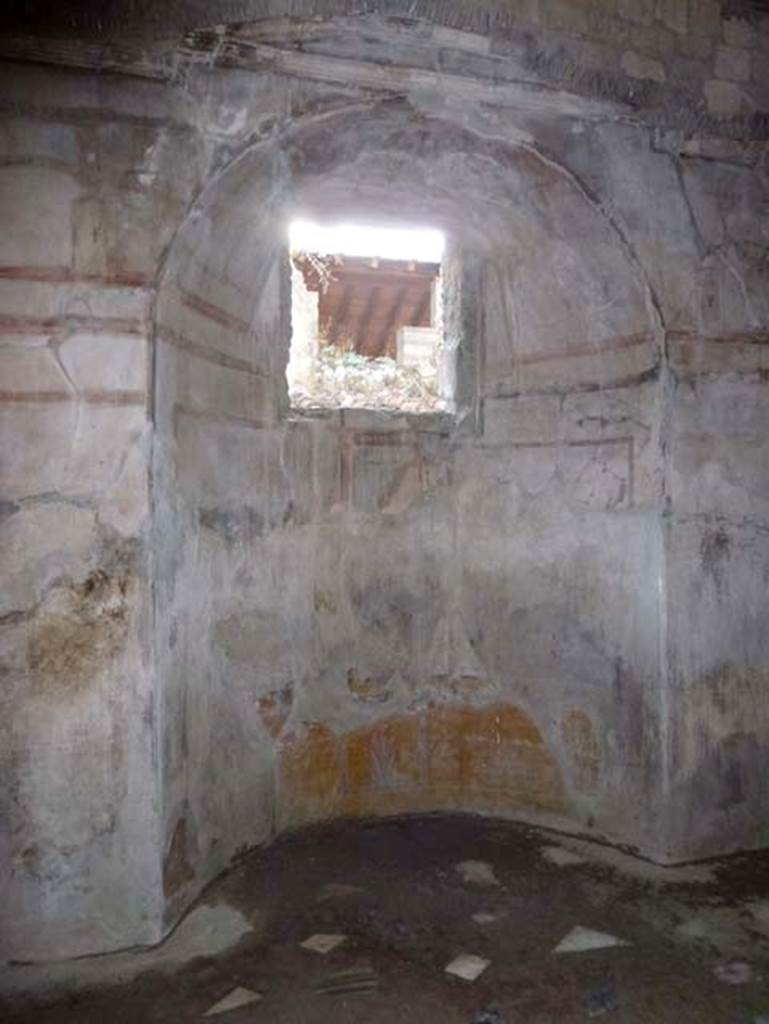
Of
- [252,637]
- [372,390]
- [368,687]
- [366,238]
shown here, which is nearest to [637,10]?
[366,238]

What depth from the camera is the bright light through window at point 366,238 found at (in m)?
4.06

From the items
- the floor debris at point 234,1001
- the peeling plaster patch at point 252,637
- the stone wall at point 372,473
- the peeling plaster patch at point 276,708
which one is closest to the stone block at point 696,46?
the stone wall at point 372,473

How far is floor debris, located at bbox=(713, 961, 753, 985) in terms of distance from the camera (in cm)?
263

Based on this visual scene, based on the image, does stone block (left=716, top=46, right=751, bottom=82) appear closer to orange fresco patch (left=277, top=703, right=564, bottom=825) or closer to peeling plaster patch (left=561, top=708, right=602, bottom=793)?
peeling plaster patch (left=561, top=708, right=602, bottom=793)

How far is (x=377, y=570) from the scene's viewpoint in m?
4.11

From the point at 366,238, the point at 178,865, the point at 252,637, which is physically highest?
the point at 366,238

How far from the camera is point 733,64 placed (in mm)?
3443

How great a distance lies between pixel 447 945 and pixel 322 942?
1.39 feet

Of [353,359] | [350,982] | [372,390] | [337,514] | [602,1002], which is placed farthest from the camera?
[353,359]

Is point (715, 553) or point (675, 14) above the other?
point (675, 14)

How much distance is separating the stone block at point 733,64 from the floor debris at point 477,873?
132 inches

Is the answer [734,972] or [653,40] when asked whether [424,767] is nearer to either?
[734,972]

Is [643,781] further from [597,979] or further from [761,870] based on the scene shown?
[597,979]

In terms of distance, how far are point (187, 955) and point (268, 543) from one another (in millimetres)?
1627
